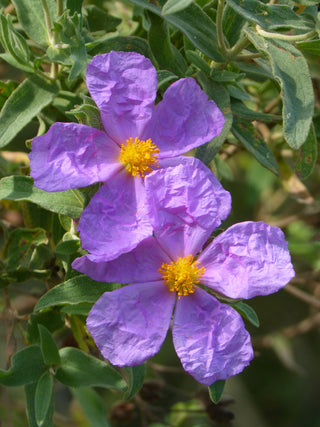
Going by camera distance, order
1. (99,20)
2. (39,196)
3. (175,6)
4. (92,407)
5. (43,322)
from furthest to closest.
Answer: (92,407)
(99,20)
(43,322)
(39,196)
(175,6)

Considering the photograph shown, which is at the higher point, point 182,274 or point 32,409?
point 182,274

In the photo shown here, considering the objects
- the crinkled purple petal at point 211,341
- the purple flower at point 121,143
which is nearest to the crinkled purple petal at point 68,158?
the purple flower at point 121,143

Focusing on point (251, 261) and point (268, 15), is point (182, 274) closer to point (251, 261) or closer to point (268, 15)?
point (251, 261)

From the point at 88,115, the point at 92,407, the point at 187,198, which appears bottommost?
the point at 92,407

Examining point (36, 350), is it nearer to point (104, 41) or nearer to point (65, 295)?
point (65, 295)

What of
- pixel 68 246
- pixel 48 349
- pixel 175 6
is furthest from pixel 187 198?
pixel 48 349

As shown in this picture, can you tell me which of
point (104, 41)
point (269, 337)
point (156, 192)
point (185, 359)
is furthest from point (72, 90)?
point (269, 337)

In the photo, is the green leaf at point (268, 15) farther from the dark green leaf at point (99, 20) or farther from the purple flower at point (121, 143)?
the dark green leaf at point (99, 20)
